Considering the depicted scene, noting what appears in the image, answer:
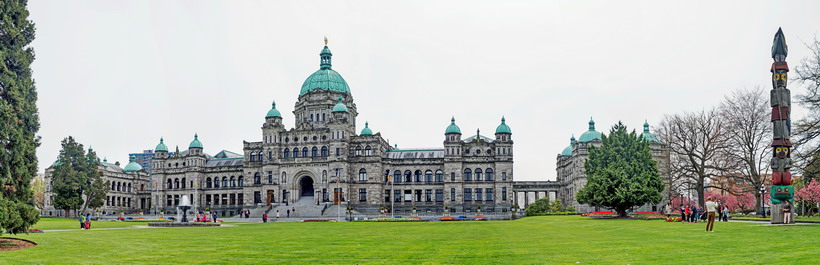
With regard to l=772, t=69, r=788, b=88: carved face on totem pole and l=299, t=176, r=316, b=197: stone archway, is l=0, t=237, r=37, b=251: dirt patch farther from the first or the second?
l=299, t=176, r=316, b=197: stone archway

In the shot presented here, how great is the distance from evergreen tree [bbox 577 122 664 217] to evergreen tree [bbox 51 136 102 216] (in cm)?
6576

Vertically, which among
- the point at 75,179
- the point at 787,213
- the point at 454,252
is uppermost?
the point at 75,179

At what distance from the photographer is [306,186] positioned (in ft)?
323

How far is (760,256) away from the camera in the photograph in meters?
17.3

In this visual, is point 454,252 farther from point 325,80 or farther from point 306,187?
point 325,80

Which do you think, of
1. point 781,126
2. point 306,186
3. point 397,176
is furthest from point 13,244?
point 397,176

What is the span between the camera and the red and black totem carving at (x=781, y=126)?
118 ft

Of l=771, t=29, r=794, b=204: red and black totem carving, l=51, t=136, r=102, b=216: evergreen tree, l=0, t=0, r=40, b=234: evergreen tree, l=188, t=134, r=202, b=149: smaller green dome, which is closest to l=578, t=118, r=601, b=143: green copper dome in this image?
l=771, t=29, r=794, b=204: red and black totem carving

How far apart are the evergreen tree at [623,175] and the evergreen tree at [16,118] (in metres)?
46.5

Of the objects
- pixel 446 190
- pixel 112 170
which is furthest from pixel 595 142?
pixel 112 170

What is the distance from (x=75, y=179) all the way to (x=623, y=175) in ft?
233

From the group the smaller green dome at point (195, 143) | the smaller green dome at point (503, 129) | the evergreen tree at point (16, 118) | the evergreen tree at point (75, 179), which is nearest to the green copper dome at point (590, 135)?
the smaller green dome at point (503, 129)

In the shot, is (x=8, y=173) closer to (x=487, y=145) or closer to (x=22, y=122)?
(x=22, y=122)

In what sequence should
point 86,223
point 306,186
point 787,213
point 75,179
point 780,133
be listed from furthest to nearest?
point 306,186 → point 75,179 → point 86,223 → point 780,133 → point 787,213
